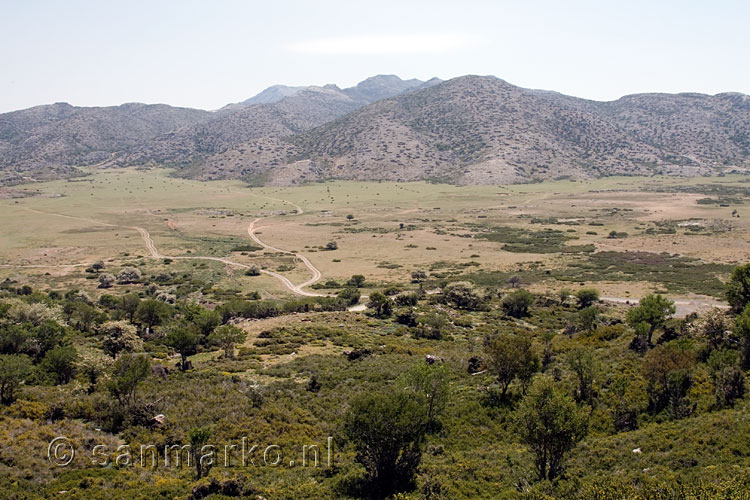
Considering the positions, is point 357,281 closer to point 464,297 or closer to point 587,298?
point 464,297

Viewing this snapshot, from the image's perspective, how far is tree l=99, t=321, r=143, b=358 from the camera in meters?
39.6

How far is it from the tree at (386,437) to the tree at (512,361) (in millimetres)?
9738

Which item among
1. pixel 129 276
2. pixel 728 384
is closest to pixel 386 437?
pixel 728 384

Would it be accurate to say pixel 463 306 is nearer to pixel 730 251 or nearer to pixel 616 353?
pixel 616 353

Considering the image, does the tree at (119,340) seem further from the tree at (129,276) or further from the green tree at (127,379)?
the tree at (129,276)

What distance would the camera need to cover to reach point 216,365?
3741 cm

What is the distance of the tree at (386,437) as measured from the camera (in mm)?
21734

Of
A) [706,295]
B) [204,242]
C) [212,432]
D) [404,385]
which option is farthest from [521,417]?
[204,242]

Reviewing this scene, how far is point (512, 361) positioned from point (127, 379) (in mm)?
23603

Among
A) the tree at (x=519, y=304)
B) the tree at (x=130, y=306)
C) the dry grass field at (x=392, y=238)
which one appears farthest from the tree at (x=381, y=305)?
the tree at (x=130, y=306)

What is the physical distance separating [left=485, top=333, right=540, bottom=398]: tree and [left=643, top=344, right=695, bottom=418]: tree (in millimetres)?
6776

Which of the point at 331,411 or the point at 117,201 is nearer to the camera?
the point at 331,411

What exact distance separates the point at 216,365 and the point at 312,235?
92.8 meters

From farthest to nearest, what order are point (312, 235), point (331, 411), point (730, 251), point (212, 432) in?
point (312, 235)
point (730, 251)
point (331, 411)
point (212, 432)
